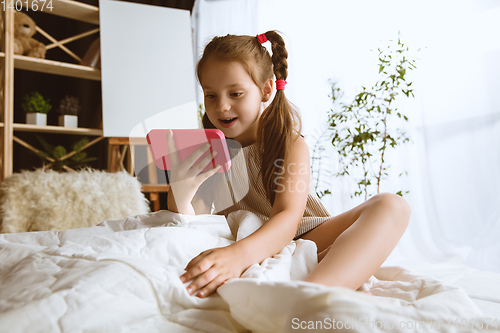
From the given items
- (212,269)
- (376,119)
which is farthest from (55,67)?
(212,269)

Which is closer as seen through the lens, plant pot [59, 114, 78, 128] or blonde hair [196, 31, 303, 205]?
A: blonde hair [196, 31, 303, 205]

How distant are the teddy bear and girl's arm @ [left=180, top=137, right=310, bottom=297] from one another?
182 cm

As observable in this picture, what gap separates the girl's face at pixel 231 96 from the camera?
3.06ft

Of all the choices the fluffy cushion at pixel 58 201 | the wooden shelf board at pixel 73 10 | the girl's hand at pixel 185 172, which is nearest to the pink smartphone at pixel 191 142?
the girl's hand at pixel 185 172

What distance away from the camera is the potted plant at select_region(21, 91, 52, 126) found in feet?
6.49

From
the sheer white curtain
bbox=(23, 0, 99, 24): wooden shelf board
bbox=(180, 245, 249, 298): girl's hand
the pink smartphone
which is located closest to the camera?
bbox=(180, 245, 249, 298): girl's hand

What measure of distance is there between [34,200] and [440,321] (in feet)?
4.65

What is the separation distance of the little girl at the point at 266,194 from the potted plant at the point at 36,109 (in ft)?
4.45

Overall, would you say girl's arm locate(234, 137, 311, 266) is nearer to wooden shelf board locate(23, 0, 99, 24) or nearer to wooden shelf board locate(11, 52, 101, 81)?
wooden shelf board locate(11, 52, 101, 81)

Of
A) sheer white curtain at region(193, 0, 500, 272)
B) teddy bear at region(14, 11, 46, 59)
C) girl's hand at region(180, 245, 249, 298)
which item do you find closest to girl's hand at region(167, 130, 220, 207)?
girl's hand at region(180, 245, 249, 298)

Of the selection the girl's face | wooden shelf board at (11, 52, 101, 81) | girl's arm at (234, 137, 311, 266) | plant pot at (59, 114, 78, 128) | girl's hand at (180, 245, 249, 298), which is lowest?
girl's hand at (180, 245, 249, 298)

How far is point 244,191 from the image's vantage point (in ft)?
3.41

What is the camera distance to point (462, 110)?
5.33ft

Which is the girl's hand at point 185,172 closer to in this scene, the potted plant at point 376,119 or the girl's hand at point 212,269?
the girl's hand at point 212,269
